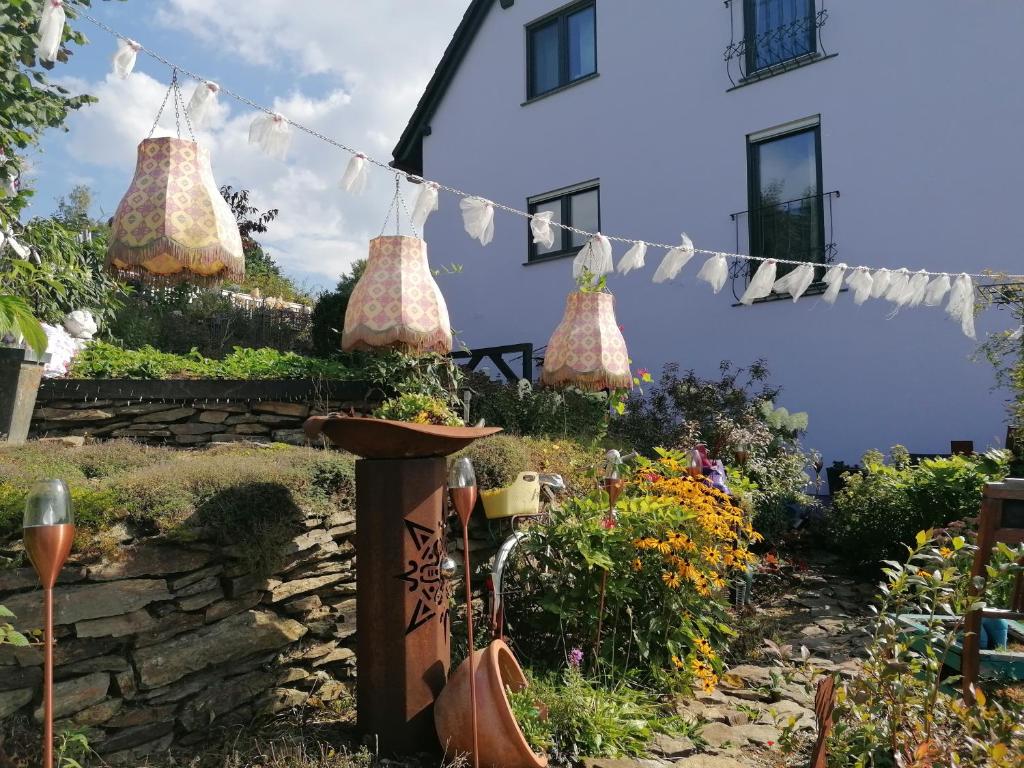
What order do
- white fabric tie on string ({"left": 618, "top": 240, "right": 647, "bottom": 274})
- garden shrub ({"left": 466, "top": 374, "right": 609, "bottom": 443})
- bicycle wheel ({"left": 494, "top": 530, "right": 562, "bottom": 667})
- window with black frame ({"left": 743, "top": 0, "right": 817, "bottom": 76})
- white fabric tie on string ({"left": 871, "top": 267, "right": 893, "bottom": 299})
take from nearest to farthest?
1. bicycle wheel ({"left": 494, "top": 530, "right": 562, "bottom": 667})
2. white fabric tie on string ({"left": 618, "top": 240, "right": 647, "bottom": 274})
3. white fabric tie on string ({"left": 871, "top": 267, "right": 893, "bottom": 299})
4. garden shrub ({"left": 466, "top": 374, "right": 609, "bottom": 443})
5. window with black frame ({"left": 743, "top": 0, "right": 817, "bottom": 76})

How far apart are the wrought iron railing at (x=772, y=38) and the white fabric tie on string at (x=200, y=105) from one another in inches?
257

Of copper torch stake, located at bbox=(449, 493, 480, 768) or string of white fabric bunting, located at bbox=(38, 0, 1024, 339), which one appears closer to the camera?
copper torch stake, located at bbox=(449, 493, 480, 768)

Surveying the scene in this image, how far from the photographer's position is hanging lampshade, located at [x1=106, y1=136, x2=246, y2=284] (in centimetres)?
252

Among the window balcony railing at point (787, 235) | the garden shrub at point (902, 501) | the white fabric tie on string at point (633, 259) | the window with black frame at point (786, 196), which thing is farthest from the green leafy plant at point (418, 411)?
the window with black frame at point (786, 196)

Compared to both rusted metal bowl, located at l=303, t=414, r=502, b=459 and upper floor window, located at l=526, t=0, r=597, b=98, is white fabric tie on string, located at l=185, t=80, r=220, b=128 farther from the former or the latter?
upper floor window, located at l=526, t=0, r=597, b=98

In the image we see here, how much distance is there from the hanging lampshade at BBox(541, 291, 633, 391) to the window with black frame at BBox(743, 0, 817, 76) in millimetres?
4671

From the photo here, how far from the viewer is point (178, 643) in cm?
269

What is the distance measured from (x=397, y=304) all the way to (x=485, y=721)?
67.3 inches

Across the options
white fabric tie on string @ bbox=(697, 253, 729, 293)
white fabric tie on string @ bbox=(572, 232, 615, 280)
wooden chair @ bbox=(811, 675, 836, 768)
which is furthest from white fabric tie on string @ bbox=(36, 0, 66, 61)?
white fabric tie on string @ bbox=(697, 253, 729, 293)

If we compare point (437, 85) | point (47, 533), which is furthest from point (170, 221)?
point (437, 85)

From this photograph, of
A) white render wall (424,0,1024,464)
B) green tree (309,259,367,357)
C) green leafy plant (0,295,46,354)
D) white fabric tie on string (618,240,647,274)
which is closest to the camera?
green leafy plant (0,295,46,354)

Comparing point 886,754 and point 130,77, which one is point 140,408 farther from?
point 886,754

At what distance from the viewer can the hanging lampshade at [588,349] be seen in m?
4.69

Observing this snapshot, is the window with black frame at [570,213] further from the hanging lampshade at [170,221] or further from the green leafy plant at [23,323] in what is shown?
the green leafy plant at [23,323]
